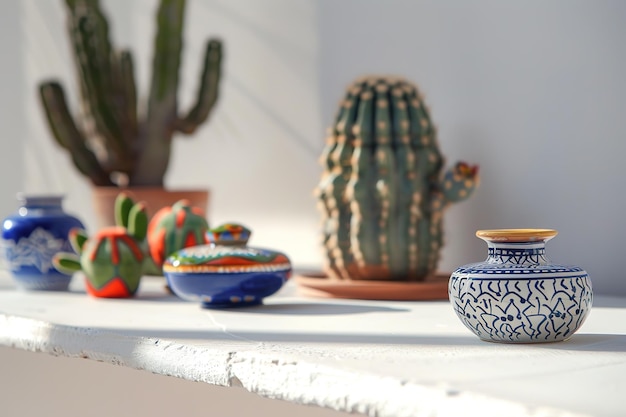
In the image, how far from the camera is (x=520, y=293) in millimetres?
944

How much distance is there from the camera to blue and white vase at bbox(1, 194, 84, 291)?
1.66 meters

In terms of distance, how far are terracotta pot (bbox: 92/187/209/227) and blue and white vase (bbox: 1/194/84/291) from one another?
0.82 ft

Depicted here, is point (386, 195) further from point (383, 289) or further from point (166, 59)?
point (166, 59)

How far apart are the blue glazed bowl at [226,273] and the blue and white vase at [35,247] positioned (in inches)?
15.6

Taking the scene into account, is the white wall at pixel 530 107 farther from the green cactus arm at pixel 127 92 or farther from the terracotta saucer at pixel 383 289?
the green cactus arm at pixel 127 92

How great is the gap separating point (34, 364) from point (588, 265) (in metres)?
0.92

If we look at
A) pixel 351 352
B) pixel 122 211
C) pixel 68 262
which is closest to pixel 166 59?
pixel 122 211

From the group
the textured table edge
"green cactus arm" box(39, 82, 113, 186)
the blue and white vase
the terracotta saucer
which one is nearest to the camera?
the textured table edge

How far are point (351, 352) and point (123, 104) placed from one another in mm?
1265

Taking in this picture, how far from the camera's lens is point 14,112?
297 cm

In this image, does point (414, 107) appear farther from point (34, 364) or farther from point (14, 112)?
point (14, 112)

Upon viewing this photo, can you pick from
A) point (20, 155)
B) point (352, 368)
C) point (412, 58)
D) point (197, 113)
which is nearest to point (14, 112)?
point (20, 155)

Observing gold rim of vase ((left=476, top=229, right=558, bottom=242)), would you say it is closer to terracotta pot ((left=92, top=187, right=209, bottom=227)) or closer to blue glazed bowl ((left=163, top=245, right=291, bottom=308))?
blue glazed bowl ((left=163, top=245, right=291, bottom=308))

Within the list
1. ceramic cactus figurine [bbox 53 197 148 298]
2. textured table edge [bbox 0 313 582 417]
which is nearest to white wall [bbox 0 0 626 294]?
ceramic cactus figurine [bbox 53 197 148 298]
